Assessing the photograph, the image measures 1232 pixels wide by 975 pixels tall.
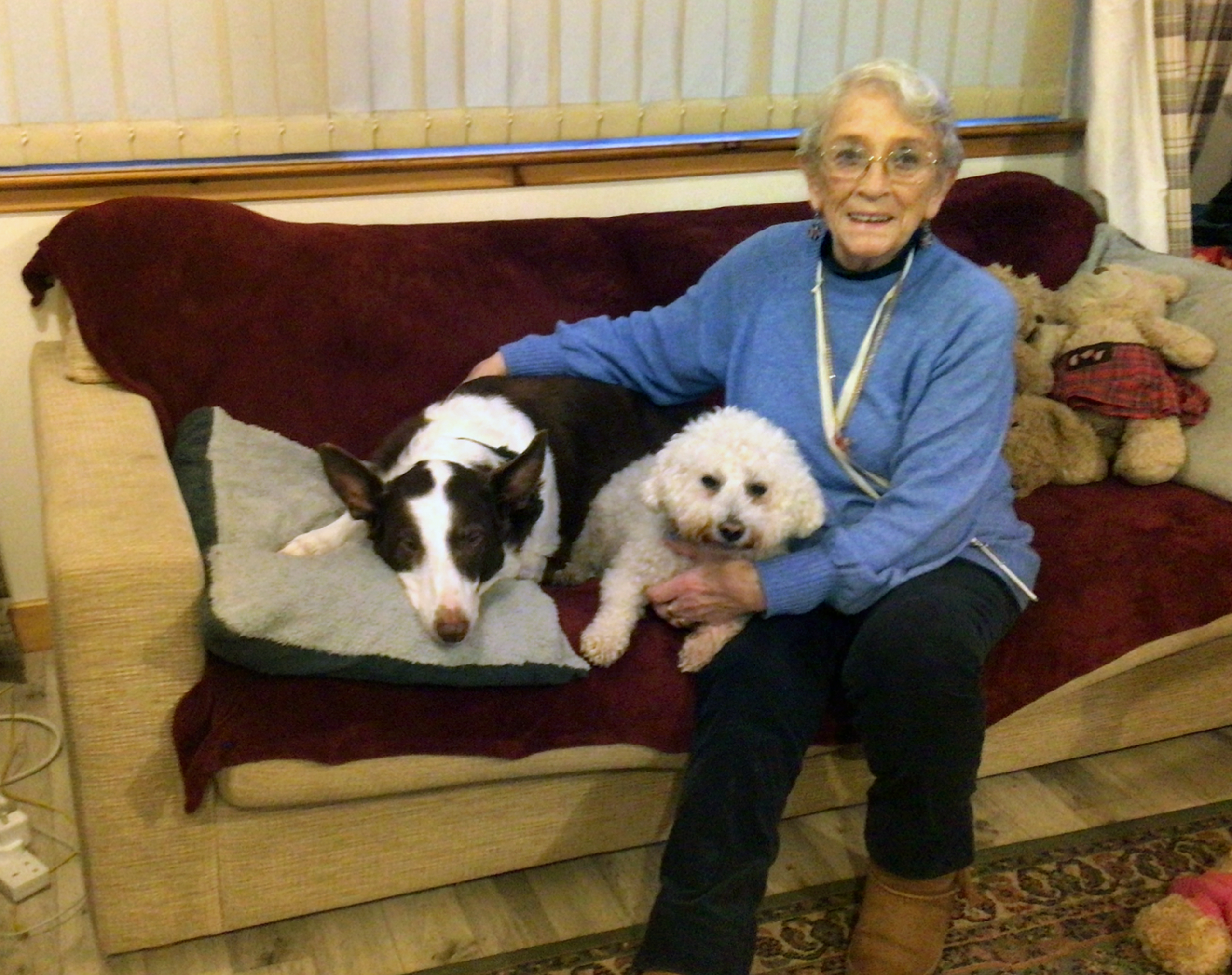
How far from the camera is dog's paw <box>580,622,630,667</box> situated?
5.83 ft

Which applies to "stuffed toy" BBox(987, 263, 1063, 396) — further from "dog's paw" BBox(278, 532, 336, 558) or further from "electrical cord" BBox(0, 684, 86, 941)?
"electrical cord" BBox(0, 684, 86, 941)

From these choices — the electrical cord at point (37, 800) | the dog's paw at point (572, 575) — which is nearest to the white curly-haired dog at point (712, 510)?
the dog's paw at point (572, 575)

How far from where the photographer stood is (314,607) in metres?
1.61

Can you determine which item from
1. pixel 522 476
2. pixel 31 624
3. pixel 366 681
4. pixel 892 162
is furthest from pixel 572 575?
pixel 31 624

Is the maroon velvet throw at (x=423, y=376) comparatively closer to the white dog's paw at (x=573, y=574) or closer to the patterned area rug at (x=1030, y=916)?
the white dog's paw at (x=573, y=574)

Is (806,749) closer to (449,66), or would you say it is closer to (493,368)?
(493,368)

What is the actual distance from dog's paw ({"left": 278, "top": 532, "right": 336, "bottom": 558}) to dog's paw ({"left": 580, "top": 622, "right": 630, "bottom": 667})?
42 cm

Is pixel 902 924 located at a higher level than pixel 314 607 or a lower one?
lower

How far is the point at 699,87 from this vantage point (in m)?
2.72

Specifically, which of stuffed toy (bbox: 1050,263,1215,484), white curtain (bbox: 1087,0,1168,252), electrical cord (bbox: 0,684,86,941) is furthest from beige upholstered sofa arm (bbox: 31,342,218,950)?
white curtain (bbox: 1087,0,1168,252)

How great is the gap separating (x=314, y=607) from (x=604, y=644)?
0.43 m

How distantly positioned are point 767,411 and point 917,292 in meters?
0.29

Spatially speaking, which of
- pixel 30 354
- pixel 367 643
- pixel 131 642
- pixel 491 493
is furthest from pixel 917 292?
pixel 30 354

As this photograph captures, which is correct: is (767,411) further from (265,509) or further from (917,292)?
(265,509)
